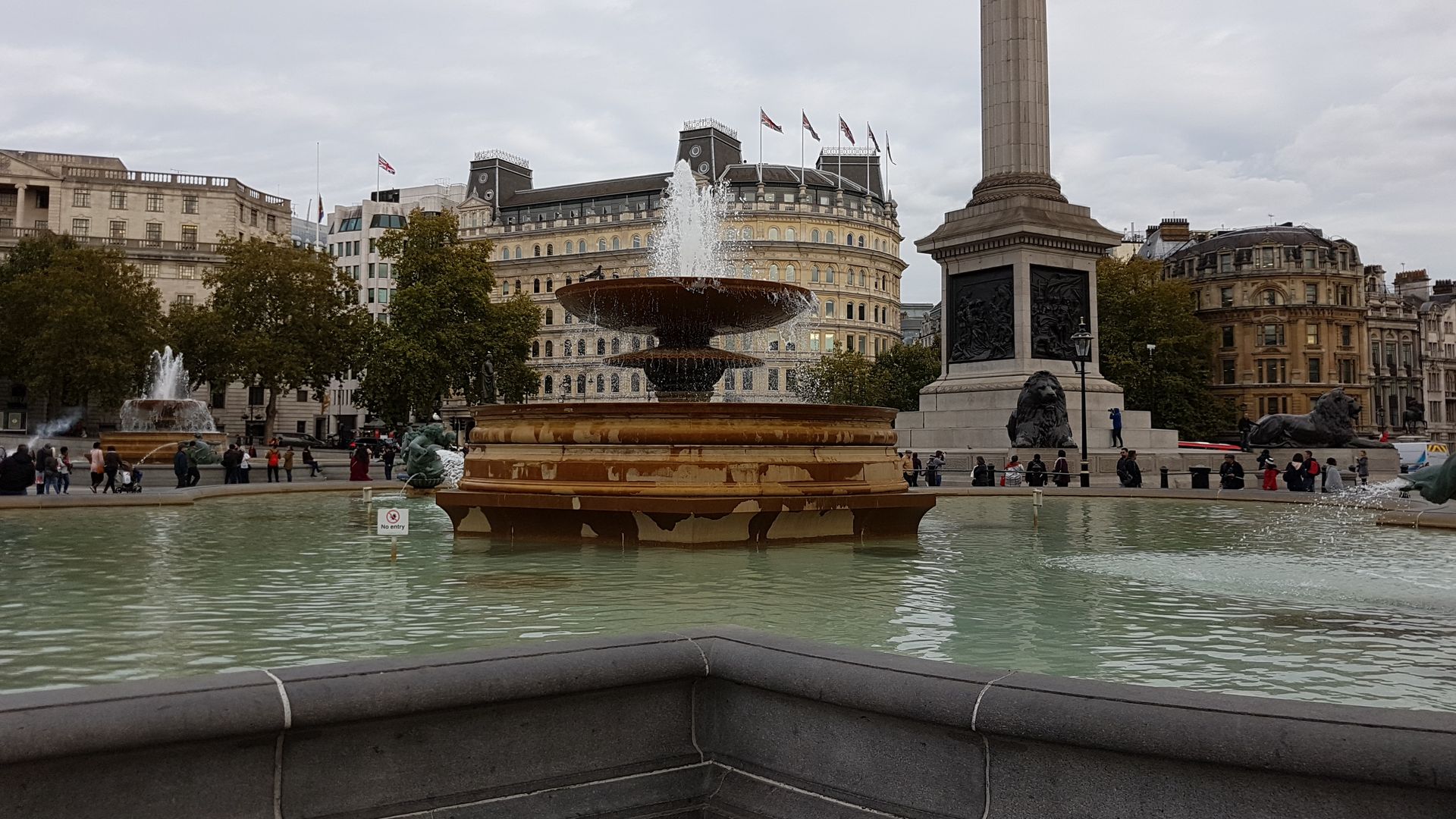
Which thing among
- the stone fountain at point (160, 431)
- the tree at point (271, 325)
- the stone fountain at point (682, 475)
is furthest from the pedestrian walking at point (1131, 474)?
the tree at point (271, 325)

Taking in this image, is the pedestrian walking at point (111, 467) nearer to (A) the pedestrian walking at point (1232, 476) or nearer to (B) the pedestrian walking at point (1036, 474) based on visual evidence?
(B) the pedestrian walking at point (1036, 474)

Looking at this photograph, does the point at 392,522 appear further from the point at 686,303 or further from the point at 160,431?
the point at 160,431

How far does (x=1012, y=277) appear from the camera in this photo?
30.3 meters

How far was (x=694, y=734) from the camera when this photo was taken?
3.72 m

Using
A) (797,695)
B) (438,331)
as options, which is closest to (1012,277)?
(797,695)

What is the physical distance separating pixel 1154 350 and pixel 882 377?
16.0m

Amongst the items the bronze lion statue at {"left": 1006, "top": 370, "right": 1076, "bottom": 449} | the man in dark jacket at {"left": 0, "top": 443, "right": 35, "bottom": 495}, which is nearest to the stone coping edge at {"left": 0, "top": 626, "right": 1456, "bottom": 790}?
the man in dark jacket at {"left": 0, "top": 443, "right": 35, "bottom": 495}

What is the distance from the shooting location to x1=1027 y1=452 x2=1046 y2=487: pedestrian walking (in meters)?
23.6

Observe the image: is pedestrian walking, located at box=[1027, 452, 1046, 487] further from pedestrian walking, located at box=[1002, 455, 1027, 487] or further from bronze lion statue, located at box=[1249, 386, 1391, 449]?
bronze lion statue, located at box=[1249, 386, 1391, 449]

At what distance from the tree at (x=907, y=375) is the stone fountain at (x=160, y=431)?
37.3 metres

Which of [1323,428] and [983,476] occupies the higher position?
[1323,428]

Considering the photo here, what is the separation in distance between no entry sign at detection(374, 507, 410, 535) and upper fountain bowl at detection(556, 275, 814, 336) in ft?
18.0

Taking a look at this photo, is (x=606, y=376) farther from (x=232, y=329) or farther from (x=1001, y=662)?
(x=1001, y=662)

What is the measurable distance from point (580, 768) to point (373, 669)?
29.0 inches
